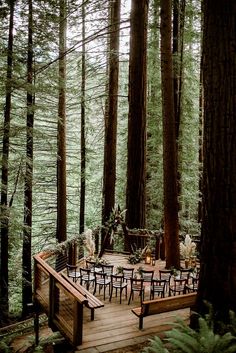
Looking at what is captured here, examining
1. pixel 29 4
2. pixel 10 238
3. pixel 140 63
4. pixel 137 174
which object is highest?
pixel 29 4

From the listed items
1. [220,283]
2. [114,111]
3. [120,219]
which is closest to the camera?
[220,283]

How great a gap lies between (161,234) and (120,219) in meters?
1.59

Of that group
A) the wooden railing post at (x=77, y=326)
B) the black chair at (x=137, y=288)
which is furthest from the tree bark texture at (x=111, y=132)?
the wooden railing post at (x=77, y=326)

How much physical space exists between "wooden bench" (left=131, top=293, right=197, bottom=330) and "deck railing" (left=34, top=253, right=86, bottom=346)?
1.19 meters

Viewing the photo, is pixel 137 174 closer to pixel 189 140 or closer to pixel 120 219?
pixel 120 219

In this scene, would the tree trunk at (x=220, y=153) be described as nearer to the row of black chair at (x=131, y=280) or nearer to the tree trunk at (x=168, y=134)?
the row of black chair at (x=131, y=280)

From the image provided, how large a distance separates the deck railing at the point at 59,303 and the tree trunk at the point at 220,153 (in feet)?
7.55

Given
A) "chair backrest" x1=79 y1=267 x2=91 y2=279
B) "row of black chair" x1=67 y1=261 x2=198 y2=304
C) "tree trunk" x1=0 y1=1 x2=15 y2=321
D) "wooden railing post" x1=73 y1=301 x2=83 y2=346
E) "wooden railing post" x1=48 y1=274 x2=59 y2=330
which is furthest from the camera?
"tree trunk" x1=0 y1=1 x2=15 y2=321

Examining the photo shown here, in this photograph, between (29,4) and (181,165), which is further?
(181,165)

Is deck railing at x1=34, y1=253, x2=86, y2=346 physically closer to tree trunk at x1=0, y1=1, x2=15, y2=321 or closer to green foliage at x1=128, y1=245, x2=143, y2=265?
tree trunk at x1=0, y1=1, x2=15, y2=321

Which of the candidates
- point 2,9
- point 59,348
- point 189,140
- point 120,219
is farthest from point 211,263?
point 189,140

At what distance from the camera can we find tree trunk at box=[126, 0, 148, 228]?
11.4 metres

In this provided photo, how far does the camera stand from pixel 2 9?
980 centimetres

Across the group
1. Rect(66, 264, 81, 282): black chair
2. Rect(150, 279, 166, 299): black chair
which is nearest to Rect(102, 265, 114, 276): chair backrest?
Rect(66, 264, 81, 282): black chair
